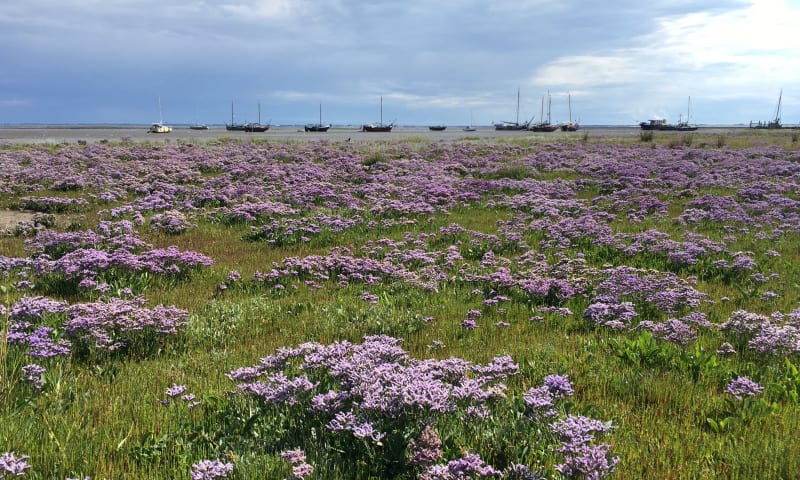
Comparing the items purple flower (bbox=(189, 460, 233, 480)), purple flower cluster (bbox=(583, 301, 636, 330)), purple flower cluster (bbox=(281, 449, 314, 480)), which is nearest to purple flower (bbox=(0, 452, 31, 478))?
purple flower (bbox=(189, 460, 233, 480))

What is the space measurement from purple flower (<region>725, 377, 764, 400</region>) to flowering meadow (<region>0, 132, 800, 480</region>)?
0.7 inches

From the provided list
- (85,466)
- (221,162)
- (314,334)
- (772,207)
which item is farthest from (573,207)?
(221,162)

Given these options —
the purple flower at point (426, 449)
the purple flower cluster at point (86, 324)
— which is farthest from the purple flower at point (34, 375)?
the purple flower at point (426, 449)

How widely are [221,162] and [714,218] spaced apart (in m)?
24.7

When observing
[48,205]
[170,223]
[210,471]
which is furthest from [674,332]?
[48,205]

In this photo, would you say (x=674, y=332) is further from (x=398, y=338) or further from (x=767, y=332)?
(x=398, y=338)

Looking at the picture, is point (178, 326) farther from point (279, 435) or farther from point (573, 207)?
point (573, 207)

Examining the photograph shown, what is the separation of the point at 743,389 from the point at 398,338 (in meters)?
4.38

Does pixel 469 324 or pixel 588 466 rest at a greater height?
pixel 588 466

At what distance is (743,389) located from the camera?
5.68 meters

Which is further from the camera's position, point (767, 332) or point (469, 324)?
point (469, 324)

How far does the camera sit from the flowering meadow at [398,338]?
443 cm

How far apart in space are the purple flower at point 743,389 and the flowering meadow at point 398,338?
2cm

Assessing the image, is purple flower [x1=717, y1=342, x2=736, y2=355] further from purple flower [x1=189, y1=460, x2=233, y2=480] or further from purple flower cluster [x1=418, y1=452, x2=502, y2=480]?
purple flower [x1=189, y1=460, x2=233, y2=480]
